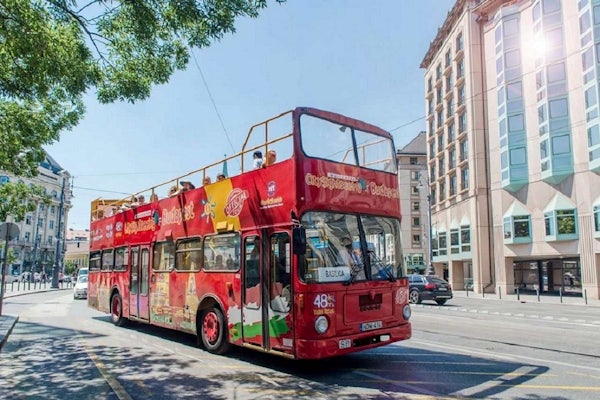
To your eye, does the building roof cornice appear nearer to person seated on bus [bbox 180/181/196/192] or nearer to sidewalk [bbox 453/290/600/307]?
sidewalk [bbox 453/290/600/307]

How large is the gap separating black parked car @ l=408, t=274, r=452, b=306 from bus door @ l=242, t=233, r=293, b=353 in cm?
1738

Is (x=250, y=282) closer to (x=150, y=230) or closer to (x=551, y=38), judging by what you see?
(x=150, y=230)

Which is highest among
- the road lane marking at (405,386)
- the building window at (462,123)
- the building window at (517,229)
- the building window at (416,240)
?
the building window at (462,123)

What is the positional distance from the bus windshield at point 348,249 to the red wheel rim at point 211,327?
289 cm

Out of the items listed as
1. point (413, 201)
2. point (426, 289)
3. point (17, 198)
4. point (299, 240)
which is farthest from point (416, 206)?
point (299, 240)

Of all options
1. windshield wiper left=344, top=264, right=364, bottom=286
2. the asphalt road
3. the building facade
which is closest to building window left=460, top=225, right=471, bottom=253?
the asphalt road

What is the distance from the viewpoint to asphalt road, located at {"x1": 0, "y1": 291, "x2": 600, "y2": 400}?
6512 millimetres

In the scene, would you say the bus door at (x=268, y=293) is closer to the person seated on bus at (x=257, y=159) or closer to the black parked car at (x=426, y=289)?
the person seated on bus at (x=257, y=159)

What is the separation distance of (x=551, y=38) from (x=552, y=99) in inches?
184

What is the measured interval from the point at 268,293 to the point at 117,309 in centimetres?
773

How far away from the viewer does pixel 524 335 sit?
1205 cm

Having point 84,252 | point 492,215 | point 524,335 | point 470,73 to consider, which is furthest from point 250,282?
point 84,252

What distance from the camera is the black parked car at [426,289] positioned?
79.6 ft

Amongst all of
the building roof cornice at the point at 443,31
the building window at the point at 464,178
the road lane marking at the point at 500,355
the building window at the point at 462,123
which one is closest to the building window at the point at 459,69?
the building window at the point at 462,123
